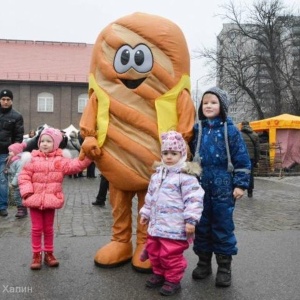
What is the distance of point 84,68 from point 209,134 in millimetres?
33583

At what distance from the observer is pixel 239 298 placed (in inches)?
124

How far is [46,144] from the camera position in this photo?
12.6ft

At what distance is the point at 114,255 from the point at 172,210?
0.93 m

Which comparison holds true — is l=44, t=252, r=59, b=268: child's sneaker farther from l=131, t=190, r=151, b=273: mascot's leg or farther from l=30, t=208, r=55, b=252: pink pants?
l=131, t=190, r=151, b=273: mascot's leg

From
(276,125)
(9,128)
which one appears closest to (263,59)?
(276,125)

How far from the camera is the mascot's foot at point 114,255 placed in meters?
3.78

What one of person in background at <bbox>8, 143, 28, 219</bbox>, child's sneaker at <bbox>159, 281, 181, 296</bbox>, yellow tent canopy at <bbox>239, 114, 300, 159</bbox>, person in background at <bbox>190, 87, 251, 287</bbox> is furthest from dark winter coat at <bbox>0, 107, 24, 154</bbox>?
yellow tent canopy at <bbox>239, 114, 300, 159</bbox>

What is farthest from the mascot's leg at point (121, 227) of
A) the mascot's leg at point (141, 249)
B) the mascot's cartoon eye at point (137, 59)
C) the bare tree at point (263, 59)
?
the bare tree at point (263, 59)

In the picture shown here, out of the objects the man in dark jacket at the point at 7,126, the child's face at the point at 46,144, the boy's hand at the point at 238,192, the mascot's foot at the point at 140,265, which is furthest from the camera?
the man in dark jacket at the point at 7,126

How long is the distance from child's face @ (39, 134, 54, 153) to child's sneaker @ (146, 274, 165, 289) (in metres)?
1.47

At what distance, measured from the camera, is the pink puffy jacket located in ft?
12.2

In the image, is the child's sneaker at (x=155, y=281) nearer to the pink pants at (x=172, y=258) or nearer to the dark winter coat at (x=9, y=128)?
the pink pants at (x=172, y=258)

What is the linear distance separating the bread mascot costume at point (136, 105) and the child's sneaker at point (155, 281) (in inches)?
11.5

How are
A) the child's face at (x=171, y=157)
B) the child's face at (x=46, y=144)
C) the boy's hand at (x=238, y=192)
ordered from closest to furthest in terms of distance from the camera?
the child's face at (x=171, y=157), the boy's hand at (x=238, y=192), the child's face at (x=46, y=144)
